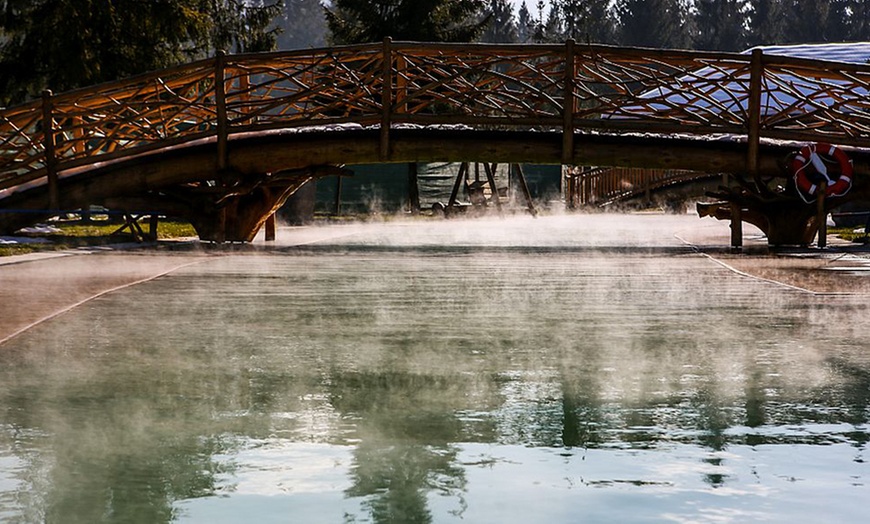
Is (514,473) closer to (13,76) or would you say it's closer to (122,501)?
(122,501)

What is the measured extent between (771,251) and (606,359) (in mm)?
11613

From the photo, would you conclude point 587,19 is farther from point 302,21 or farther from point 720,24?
point 302,21

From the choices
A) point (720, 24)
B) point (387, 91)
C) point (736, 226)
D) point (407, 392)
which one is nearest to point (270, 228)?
point (387, 91)

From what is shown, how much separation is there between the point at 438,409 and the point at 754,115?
13.7 metres

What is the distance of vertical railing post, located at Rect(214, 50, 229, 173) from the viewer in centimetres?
1867

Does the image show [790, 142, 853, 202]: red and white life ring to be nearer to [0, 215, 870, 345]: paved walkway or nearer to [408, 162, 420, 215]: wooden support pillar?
[0, 215, 870, 345]: paved walkway

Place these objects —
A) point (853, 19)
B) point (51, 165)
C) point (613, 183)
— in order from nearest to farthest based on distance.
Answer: point (51, 165) → point (613, 183) → point (853, 19)

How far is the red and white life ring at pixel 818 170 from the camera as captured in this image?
60.0ft

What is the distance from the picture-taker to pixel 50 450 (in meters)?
5.16

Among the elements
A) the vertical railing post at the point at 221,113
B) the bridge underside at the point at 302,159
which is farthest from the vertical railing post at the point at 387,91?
the vertical railing post at the point at 221,113

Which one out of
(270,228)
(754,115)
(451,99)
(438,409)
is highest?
(451,99)

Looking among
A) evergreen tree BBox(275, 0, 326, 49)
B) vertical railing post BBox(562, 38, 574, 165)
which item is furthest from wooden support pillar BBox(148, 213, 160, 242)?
evergreen tree BBox(275, 0, 326, 49)

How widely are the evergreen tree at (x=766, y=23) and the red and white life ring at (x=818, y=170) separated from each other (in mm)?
84237

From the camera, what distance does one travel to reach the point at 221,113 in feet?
61.2
